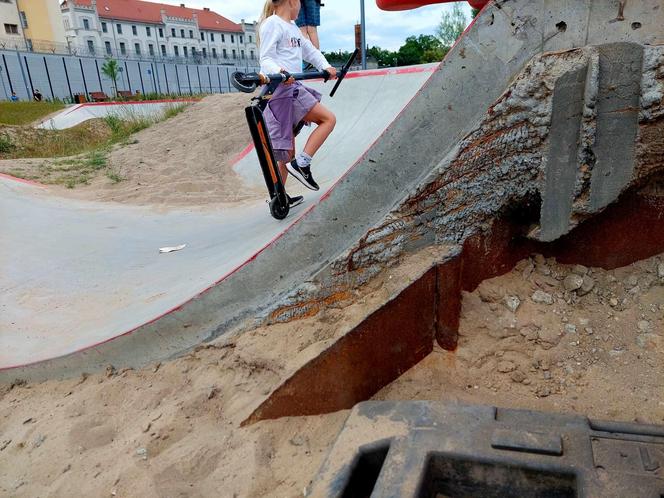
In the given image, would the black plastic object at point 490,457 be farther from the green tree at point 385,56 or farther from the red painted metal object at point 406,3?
the green tree at point 385,56

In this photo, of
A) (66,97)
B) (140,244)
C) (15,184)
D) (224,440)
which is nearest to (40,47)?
(66,97)

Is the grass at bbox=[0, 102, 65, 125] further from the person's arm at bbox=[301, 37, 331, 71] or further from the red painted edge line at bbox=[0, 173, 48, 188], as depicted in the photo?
the person's arm at bbox=[301, 37, 331, 71]

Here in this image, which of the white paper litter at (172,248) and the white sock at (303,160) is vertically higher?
the white sock at (303,160)

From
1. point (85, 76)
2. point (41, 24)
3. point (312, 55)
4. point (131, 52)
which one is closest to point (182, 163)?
point (312, 55)

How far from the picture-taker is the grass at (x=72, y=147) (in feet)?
25.5

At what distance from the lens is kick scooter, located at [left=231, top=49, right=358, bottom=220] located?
2775mm

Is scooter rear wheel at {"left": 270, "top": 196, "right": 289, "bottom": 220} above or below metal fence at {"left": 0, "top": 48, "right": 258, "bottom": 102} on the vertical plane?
below

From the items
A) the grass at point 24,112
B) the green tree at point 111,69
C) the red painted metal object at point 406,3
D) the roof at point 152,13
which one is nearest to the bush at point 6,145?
the grass at point 24,112

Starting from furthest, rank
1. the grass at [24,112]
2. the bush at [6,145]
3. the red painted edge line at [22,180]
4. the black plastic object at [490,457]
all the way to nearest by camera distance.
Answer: the grass at [24,112]
the bush at [6,145]
the red painted edge line at [22,180]
the black plastic object at [490,457]

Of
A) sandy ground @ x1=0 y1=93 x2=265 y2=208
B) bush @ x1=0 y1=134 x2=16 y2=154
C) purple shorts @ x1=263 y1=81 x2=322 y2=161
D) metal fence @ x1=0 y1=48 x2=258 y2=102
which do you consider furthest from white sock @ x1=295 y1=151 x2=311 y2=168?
metal fence @ x1=0 y1=48 x2=258 y2=102

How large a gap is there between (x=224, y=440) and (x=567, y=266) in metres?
1.70

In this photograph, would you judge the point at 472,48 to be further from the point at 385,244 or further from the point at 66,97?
the point at 66,97

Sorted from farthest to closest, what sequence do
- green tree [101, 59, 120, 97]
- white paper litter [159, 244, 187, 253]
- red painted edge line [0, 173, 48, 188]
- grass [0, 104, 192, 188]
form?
green tree [101, 59, 120, 97], grass [0, 104, 192, 188], red painted edge line [0, 173, 48, 188], white paper litter [159, 244, 187, 253]

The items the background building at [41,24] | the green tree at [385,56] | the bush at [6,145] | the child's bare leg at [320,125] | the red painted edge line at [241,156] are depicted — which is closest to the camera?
the child's bare leg at [320,125]
